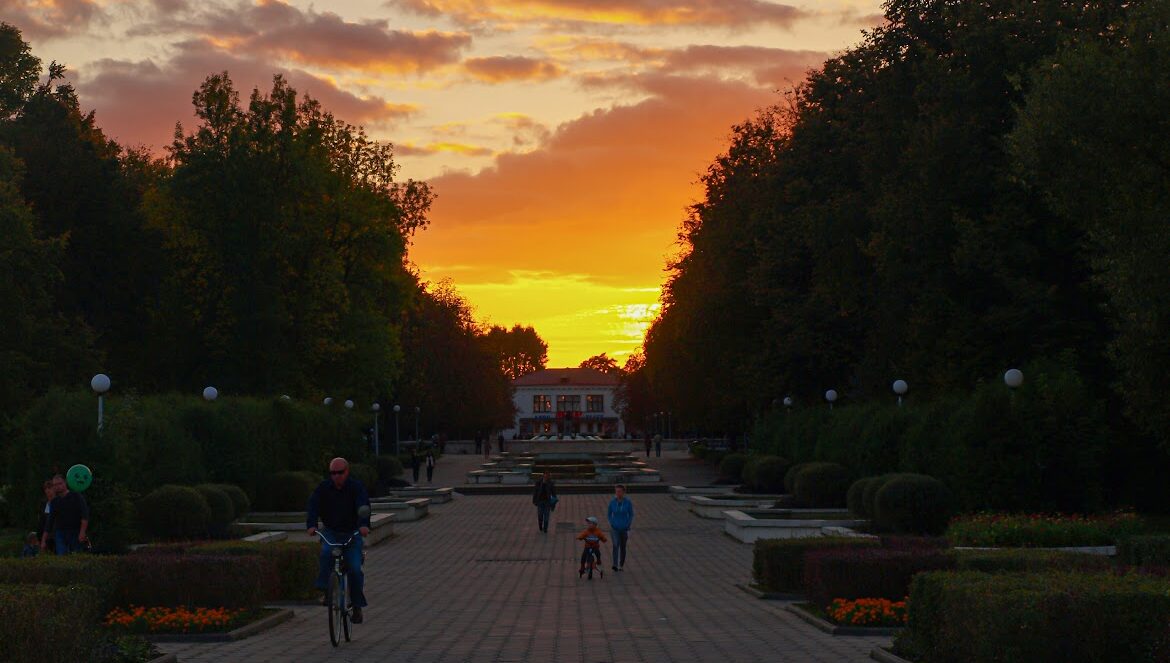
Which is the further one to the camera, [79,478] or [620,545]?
[620,545]

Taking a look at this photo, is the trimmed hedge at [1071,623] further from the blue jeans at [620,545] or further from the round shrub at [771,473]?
the round shrub at [771,473]

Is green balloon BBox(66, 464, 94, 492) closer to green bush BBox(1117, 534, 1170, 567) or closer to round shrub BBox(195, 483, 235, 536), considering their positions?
round shrub BBox(195, 483, 235, 536)

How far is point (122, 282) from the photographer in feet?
180

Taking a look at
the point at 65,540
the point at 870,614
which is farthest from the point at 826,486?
the point at 65,540

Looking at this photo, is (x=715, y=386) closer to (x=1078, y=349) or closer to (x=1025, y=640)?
(x=1078, y=349)

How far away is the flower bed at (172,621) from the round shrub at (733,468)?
1786 inches

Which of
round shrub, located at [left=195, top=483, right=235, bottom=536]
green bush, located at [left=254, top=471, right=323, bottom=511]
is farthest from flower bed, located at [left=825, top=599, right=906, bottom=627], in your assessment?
green bush, located at [left=254, top=471, right=323, bottom=511]

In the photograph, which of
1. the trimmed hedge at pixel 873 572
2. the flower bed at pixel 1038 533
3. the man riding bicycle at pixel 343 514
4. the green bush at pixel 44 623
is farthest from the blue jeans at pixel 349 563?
the flower bed at pixel 1038 533

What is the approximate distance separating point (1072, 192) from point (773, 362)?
22.3 meters

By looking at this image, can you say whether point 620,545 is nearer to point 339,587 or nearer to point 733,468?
point 339,587

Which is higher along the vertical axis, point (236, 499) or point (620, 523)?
point (236, 499)

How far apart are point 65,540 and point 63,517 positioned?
29 centimetres

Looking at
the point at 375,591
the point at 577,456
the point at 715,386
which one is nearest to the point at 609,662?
the point at 375,591

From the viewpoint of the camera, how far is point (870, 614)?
53.8 ft
